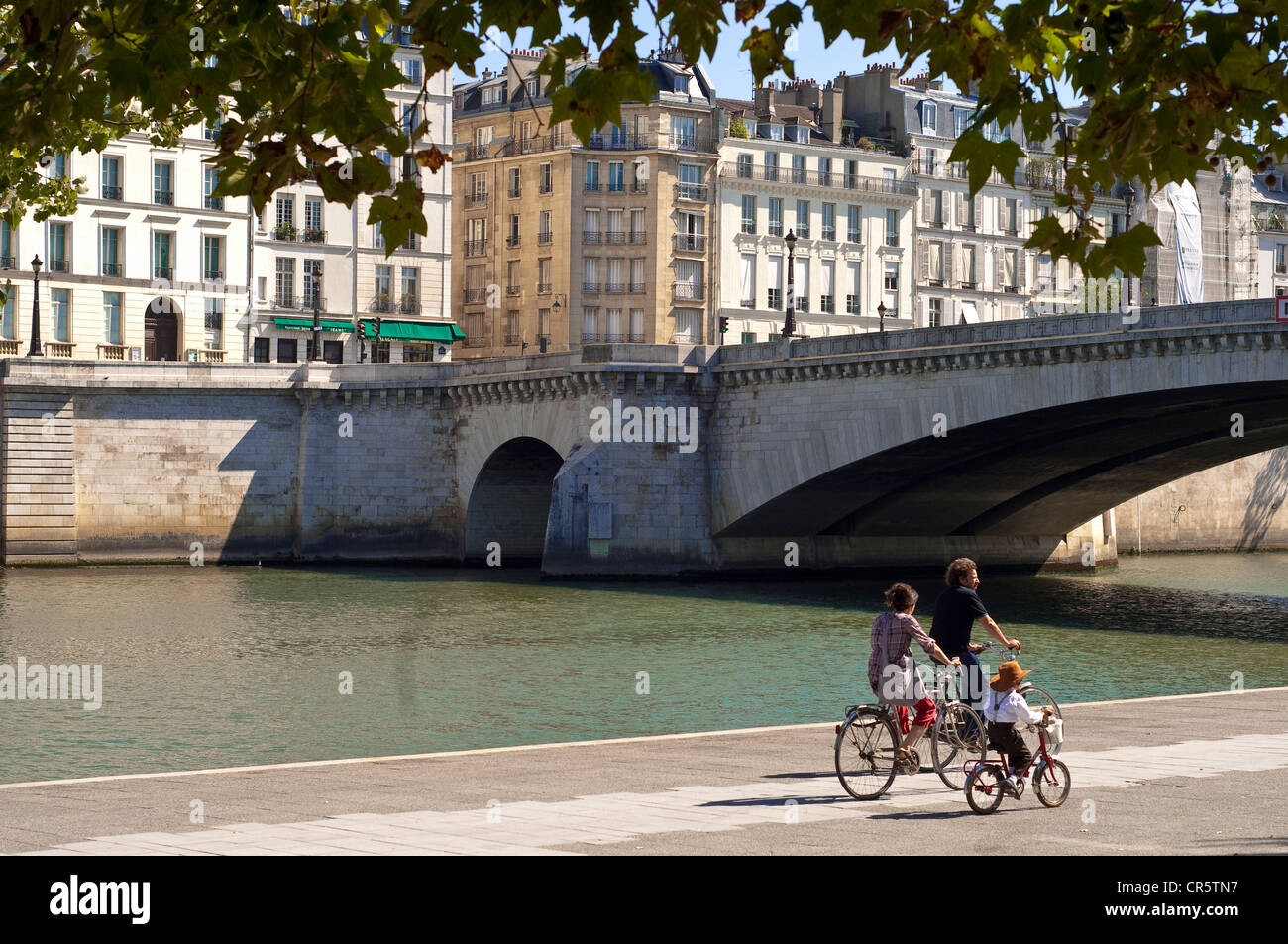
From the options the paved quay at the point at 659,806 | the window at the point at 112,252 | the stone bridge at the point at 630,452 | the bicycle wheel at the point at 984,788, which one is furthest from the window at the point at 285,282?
the bicycle wheel at the point at 984,788

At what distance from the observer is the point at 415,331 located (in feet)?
246

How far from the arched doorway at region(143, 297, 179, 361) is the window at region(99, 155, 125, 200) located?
389cm

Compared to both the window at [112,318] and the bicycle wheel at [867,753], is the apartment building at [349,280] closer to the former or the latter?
the window at [112,318]

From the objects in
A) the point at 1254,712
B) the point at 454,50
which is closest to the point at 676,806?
the point at 454,50

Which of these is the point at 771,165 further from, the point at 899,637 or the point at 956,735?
the point at 956,735

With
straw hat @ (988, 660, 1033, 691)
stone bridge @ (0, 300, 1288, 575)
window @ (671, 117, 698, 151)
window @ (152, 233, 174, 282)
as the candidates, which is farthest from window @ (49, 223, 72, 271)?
straw hat @ (988, 660, 1033, 691)

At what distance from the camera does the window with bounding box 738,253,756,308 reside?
83875mm

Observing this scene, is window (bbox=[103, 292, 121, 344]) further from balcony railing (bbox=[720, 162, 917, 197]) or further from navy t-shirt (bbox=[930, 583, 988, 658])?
navy t-shirt (bbox=[930, 583, 988, 658])

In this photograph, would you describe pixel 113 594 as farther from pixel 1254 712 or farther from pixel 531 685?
pixel 1254 712

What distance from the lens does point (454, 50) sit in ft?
26.4

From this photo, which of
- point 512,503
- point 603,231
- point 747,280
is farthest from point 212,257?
point 747,280

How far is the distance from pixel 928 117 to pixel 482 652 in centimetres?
6226

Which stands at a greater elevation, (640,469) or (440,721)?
(640,469)
